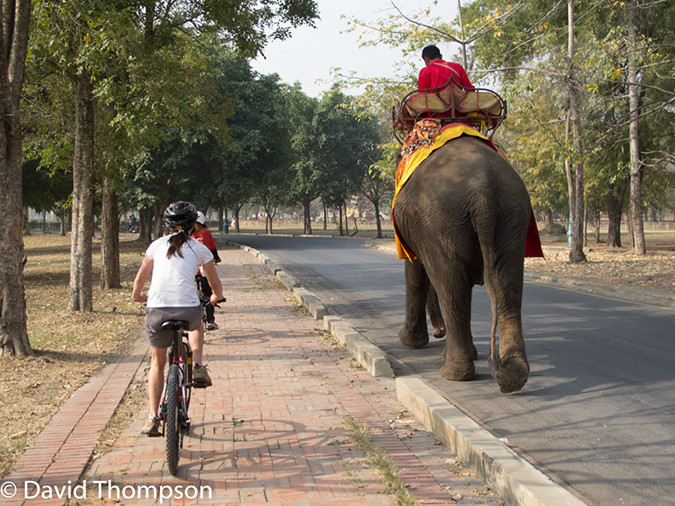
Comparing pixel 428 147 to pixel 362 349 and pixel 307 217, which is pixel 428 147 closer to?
pixel 362 349

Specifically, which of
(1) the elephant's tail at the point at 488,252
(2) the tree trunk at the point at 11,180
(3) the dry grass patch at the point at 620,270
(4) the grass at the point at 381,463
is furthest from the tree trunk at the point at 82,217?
(3) the dry grass patch at the point at 620,270

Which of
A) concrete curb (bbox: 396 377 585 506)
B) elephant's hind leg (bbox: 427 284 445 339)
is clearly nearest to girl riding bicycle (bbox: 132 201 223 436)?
concrete curb (bbox: 396 377 585 506)

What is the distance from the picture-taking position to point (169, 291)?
4.56 m

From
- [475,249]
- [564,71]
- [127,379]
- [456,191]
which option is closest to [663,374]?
[475,249]

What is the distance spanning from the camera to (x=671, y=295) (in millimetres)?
11438

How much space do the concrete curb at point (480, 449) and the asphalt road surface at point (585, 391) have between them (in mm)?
375

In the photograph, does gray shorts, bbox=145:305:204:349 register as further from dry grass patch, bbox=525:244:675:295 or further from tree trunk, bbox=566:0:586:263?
tree trunk, bbox=566:0:586:263

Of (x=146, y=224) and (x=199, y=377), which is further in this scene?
(x=146, y=224)

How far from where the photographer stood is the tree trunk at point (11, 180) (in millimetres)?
7559

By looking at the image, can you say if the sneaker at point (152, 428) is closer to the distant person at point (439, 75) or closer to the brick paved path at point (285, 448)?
the brick paved path at point (285, 448)

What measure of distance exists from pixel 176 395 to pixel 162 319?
0.58m

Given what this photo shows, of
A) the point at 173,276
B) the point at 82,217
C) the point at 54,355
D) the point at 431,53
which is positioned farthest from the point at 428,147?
the point at 82,217

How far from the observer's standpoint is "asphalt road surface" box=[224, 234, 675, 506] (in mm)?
4199

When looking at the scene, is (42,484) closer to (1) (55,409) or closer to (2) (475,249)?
(1) (55,409)
